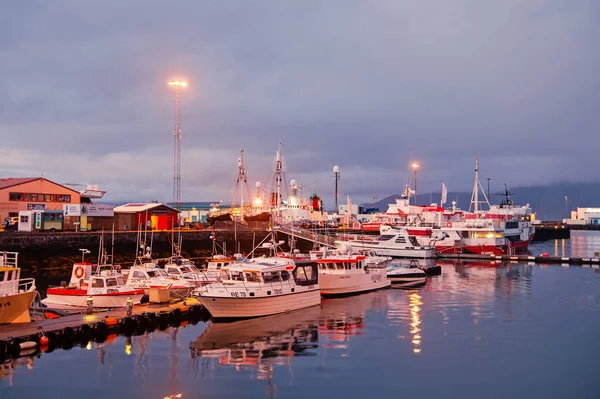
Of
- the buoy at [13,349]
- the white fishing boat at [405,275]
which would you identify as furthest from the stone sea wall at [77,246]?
the buoy at [13,349]

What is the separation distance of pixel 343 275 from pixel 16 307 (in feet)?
71.0

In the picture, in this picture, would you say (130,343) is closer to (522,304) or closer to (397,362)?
(397,362)

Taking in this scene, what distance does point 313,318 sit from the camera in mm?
31516

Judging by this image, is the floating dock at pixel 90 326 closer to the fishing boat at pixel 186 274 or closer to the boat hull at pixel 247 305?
the boat hull at pixel 247 305

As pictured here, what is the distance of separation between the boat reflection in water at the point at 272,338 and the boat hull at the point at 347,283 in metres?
4.05

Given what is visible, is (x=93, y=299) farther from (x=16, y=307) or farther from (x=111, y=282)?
(x=16, y=307)

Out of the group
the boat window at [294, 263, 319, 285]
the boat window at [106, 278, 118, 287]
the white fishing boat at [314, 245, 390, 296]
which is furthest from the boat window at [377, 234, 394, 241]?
the boat window at [106, 278, 118, 287]

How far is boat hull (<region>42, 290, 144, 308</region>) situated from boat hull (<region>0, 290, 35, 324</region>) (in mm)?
5929

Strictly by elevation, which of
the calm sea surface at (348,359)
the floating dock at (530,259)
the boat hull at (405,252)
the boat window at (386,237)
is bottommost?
the calm sea surface at (348,359)

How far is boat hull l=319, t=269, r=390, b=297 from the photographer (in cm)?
3922

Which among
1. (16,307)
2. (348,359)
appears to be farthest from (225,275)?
(348,359)

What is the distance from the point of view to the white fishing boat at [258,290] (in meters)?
29.3

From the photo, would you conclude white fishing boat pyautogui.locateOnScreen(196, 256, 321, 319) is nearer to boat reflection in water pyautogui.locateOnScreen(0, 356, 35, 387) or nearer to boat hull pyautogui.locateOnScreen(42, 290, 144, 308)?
boat hull pyautogui.locateOnScreen(42, 290, 144, 308)

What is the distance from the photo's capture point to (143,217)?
228ft
